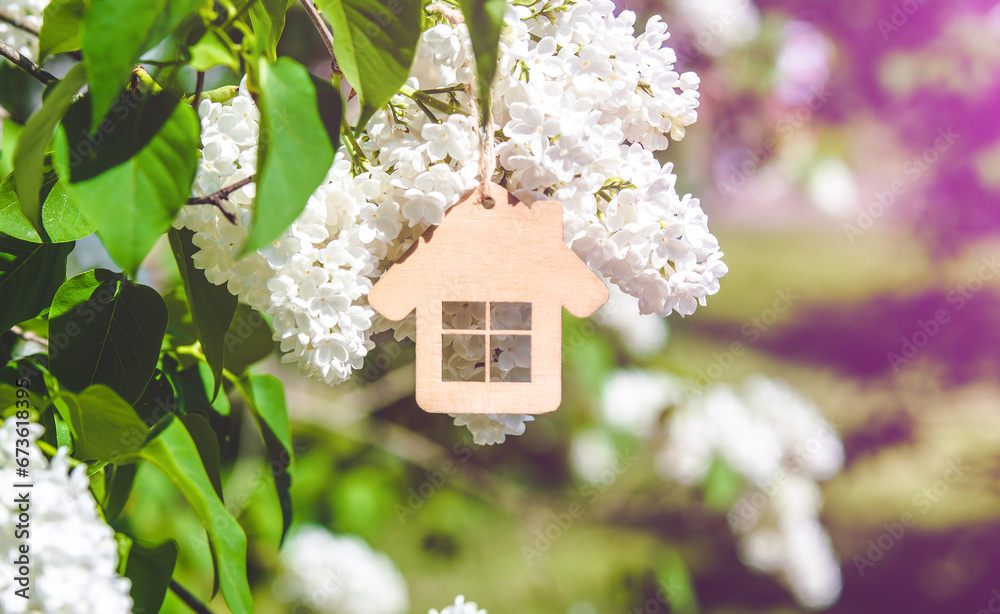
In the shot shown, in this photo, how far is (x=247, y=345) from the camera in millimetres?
692

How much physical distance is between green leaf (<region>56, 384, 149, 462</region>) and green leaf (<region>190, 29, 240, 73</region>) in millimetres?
186

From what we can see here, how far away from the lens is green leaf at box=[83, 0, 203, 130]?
0.29m

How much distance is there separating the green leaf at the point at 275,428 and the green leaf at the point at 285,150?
0.38 m

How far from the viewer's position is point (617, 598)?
6.82ft

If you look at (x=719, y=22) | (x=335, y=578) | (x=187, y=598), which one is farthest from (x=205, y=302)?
(x=719, y=22)

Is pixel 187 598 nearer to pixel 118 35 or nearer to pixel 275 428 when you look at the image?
pixel 275 428

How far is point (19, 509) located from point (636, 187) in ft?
1.30

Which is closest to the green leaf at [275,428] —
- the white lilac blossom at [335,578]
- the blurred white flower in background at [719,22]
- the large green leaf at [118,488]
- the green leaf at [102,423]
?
the large green leaf at [118,488]

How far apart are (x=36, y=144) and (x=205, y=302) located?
0.16 m

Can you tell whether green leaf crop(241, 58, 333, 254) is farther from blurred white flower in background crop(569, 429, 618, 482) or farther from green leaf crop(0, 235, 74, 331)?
blurred white flower in background crop(569, 429, 618, 482)

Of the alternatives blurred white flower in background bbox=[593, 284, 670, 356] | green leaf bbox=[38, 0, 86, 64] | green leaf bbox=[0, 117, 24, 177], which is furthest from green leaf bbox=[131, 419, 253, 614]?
blurred white flower in background bbox=[593, 284, 670, 356]

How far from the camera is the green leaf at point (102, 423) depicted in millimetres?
Result: 400

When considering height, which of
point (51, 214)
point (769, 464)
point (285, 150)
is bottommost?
point (769, 464)

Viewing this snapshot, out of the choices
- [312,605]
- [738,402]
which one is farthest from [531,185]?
[738,402]
